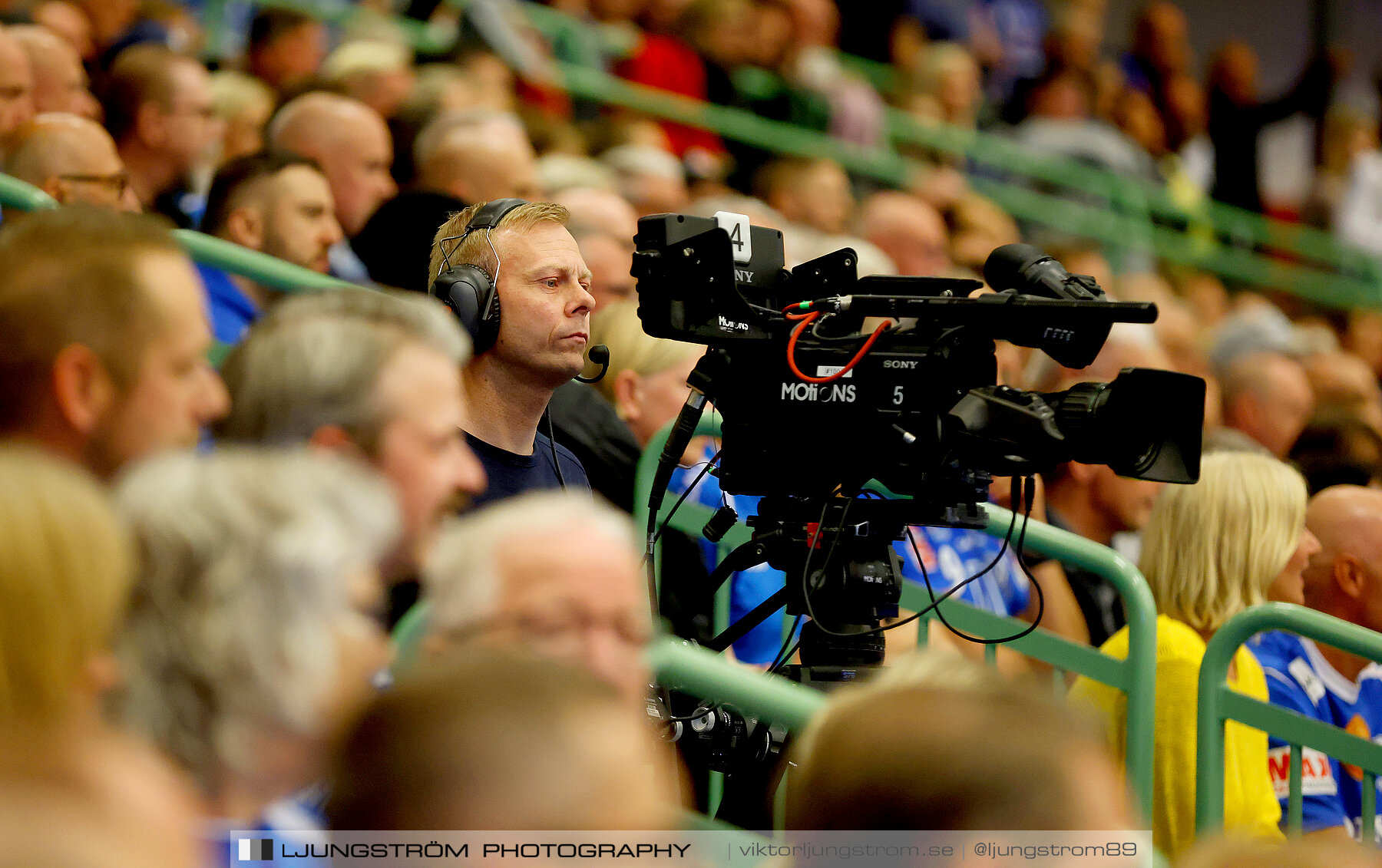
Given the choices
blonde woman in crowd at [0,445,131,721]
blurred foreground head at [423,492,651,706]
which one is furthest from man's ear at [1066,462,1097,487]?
blonde woman in crowd at [0,445,131,721]

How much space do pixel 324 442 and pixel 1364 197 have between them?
912 centimetres

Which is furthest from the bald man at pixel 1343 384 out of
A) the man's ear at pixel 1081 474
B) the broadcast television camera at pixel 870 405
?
the broadcast television camera at pixel 870 405

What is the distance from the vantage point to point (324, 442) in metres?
1.57

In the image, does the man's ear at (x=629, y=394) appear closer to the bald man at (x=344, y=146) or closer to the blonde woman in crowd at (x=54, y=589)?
the bald man at (x=344, y=146)

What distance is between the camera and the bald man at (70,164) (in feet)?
11.0

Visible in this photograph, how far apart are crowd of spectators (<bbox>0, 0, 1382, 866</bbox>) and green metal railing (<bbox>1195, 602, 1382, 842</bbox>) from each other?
136 mm

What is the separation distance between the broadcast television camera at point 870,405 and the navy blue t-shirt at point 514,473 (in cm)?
42

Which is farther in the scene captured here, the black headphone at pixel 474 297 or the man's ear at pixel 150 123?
the man's ear at pixel 150 123

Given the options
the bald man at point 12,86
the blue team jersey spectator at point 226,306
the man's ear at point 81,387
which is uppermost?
the bald man at point 12,86

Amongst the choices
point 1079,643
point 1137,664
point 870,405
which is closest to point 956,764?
point 870,405

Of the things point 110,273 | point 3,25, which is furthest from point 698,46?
point 110,273

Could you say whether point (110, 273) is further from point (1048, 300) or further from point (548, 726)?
point (1048, 300)

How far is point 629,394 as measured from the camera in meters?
3.49

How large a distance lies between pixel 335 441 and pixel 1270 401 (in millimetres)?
4464
